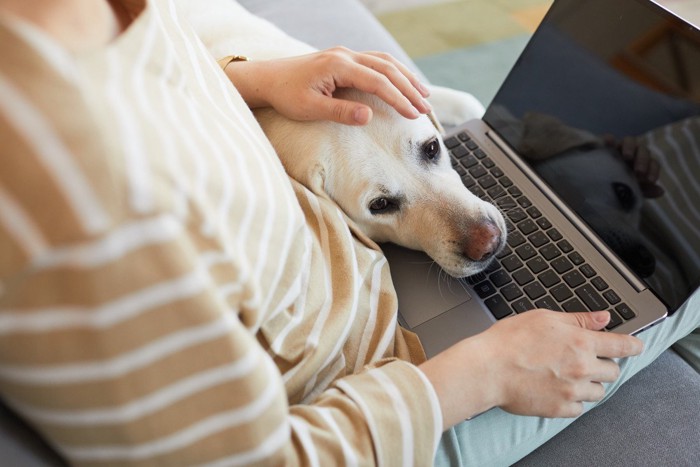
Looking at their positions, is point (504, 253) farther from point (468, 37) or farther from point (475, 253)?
point (468, 37)

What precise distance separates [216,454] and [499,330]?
370mm

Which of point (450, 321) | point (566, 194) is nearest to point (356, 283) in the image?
point (450, 321)

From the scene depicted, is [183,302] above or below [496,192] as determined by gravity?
above

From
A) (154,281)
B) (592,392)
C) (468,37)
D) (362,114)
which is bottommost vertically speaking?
(468,37)

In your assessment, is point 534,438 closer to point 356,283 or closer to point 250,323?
point 356,283

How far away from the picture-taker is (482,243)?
84 centimetres

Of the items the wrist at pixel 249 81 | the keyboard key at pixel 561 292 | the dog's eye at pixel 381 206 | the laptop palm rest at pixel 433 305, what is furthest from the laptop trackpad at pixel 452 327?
the wrist at pixel 249 81

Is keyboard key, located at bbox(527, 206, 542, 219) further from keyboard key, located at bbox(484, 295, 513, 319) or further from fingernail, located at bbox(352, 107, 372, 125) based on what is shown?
fingernail, located at bbox(352, 107, 372, 125)

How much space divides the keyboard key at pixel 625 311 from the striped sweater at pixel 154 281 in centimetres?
35

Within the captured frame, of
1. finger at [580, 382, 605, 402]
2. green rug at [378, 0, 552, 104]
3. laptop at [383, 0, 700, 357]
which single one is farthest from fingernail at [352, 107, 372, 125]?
green rug at [378, 0, 552, 104]

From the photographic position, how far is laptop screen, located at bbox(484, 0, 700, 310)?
72cm

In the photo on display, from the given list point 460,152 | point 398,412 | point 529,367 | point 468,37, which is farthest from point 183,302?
point 468,37

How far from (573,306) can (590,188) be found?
0.21 m

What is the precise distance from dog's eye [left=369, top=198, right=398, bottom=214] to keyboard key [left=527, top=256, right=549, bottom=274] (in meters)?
0.24
